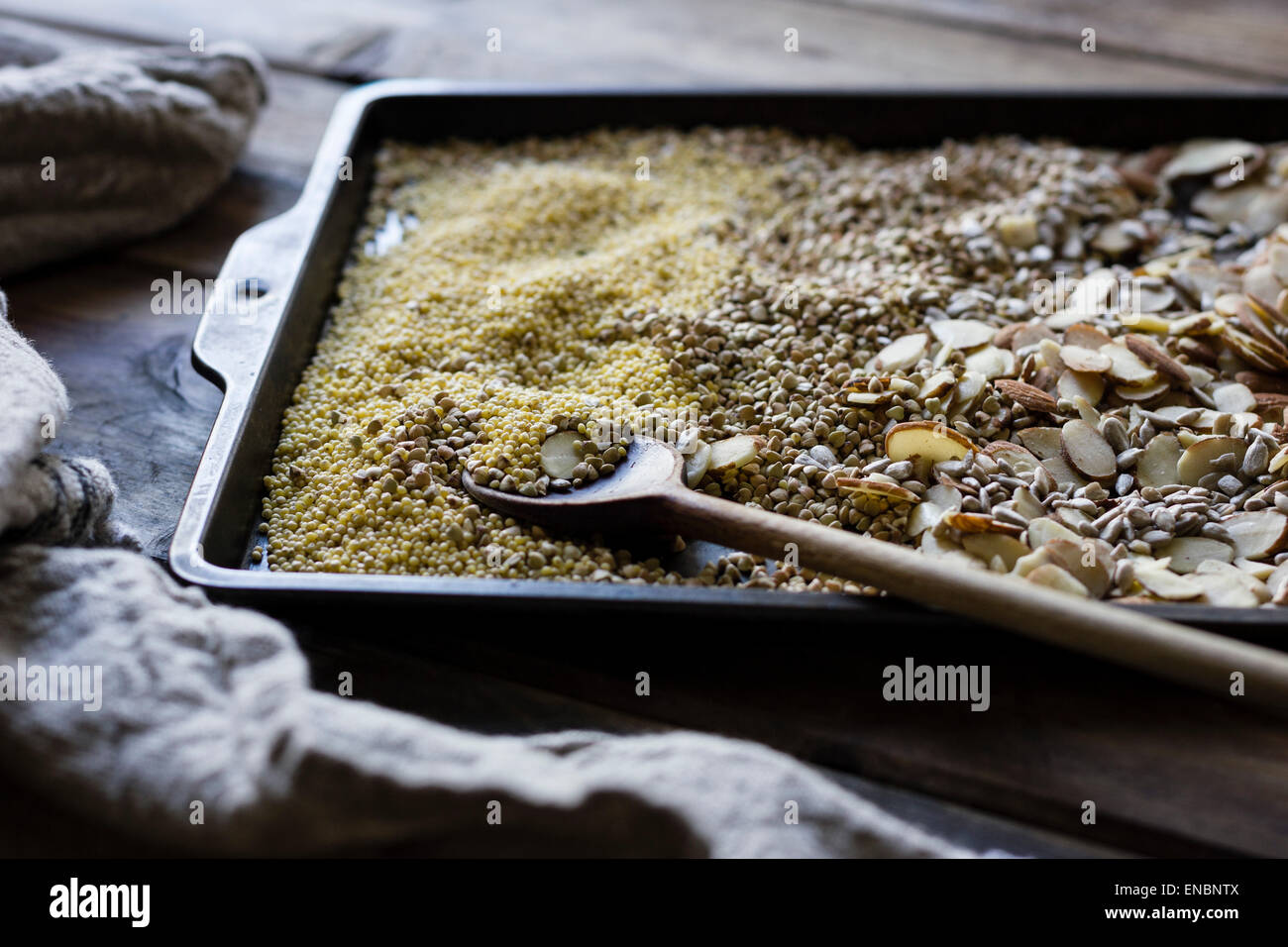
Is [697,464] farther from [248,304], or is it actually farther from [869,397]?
[248,304]

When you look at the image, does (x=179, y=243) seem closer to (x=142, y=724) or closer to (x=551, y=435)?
(x=551, y=435)

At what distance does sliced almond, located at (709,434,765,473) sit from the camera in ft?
3.08

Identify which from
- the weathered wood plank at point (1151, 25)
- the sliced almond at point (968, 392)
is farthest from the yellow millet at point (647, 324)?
the weathered wood plank at point (1151, 25)

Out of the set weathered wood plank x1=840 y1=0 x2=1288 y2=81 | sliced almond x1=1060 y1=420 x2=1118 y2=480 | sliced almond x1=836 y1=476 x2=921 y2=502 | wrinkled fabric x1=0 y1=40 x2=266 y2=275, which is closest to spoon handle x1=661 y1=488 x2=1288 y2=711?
sliced almond x1=836 y1=476 x2=921 y2=502

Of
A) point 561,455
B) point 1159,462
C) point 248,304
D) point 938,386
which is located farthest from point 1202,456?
point 248,304

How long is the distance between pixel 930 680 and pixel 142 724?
0.57m

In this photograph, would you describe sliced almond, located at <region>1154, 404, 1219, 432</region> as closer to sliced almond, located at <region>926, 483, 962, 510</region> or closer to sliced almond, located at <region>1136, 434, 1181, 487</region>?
sliced almond, located at <region>1136, 434, 1181, 487</region>

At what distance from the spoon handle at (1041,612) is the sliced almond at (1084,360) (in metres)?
0.33

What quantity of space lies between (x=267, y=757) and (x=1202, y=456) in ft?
2.75

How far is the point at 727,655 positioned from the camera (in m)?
0.83

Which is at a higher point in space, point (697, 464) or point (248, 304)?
point (248, 304)

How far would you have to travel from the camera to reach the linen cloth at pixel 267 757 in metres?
0.62

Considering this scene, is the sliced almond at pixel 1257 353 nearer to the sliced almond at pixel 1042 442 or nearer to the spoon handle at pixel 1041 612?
the sliced almond at pixel 1042 442

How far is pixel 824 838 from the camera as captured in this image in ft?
2.17
